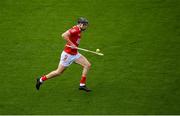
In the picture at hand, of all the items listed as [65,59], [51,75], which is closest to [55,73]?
[51,75]

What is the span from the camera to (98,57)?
1361cm

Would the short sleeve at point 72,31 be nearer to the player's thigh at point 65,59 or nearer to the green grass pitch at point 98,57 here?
the player's thigh at point 65,59

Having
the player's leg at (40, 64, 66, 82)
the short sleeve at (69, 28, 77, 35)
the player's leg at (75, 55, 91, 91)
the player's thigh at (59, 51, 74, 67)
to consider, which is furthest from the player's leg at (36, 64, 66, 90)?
the short sleeve at (69, 28, 77, 35)

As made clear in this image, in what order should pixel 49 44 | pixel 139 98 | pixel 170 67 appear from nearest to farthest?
pixel 139 98 → pixel 170 67 → pixel 49 44

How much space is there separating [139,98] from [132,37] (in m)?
3.47

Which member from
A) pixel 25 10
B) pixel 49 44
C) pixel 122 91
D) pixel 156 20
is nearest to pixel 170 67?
Result: pixel 122 91

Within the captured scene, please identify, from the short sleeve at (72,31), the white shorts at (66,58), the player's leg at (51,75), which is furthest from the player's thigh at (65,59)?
the short sleeve at (72,31)

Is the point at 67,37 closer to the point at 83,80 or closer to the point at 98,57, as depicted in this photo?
the point at 83,80

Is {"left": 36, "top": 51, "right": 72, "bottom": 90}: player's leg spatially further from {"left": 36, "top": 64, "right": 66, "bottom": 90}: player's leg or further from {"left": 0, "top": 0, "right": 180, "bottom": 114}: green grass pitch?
{"left": 0, "top": 0, "right": 180, "bottom": 114}: green grass pitch

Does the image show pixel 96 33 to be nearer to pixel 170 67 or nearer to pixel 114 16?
pixel 114 16

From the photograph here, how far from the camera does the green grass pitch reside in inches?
Answer: 447

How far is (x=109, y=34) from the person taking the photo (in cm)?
1461

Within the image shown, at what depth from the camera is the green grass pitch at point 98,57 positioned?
11344 mm

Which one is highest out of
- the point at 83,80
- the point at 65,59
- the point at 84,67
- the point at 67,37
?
the point at 67,37
